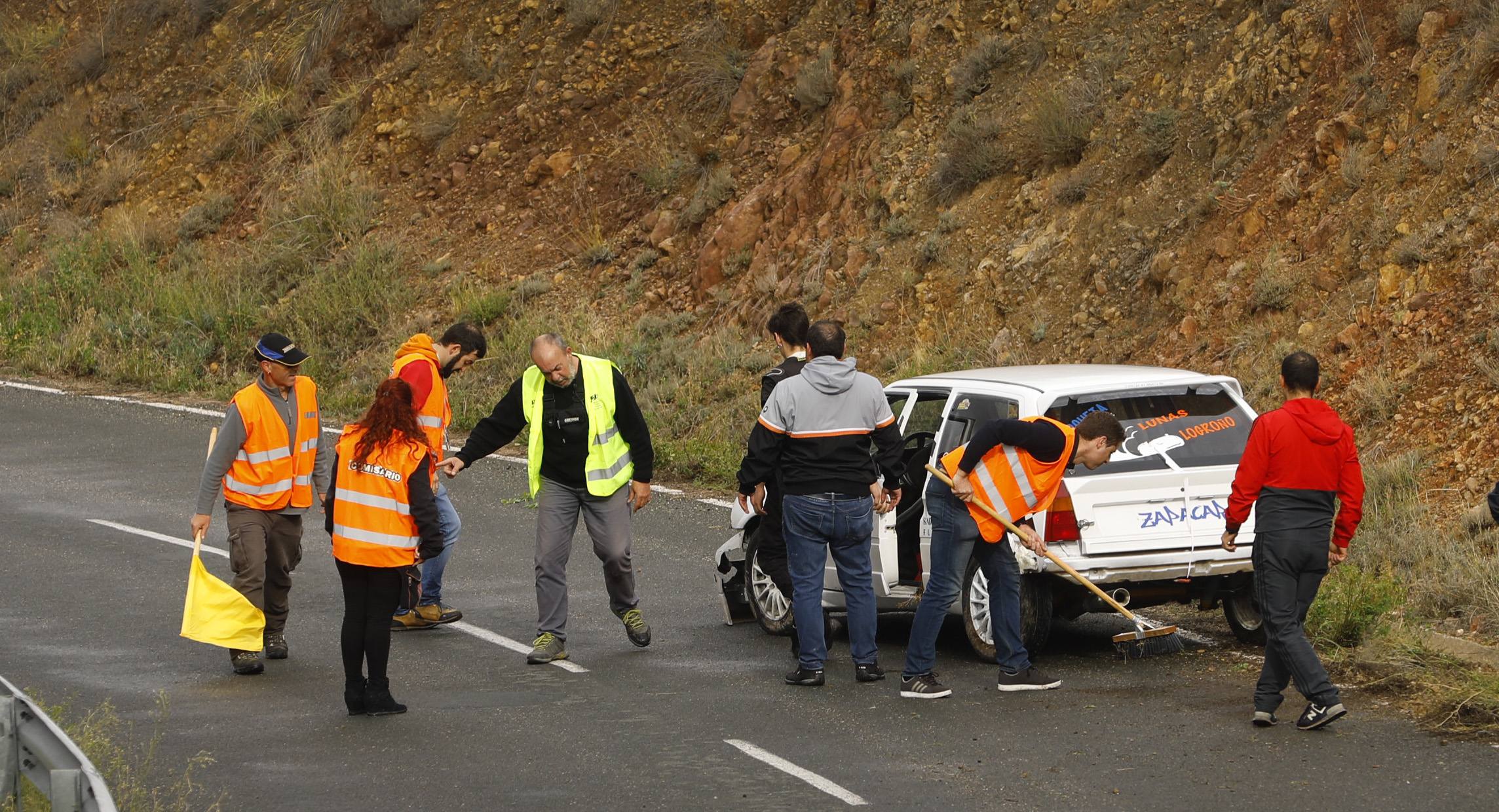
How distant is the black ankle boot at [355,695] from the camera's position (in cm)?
866

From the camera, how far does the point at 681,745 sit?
8016 millimetres

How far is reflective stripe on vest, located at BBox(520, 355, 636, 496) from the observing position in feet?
31.9

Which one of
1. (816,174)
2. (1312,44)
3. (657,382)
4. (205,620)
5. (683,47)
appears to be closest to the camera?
(205,620)

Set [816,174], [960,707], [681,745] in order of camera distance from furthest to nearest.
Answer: [816,174] < [960,707] < [681,745]

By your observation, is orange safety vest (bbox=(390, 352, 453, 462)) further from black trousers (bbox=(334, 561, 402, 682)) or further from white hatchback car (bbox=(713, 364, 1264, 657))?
white hatchback car (bbox=(713, 364, 1264, 657))

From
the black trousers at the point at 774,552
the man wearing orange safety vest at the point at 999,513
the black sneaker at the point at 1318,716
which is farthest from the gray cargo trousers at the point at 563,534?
the black sneaker at the point at 1318,716

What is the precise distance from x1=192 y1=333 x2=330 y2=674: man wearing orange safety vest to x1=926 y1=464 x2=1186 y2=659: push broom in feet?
11.6

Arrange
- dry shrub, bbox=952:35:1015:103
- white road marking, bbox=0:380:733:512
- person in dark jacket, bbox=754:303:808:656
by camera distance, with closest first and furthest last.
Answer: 1. person in dark jacket, bbox=754:303:808:656
2. white road marking, bbox=0:380:733:512
3. dry shrub, bbox=952:35:1015:103

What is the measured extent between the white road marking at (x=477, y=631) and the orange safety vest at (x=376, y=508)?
1550 mm

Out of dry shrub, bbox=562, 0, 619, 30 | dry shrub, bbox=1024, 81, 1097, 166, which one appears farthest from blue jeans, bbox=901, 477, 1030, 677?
dry shrub, bbox=562, 0, 619, 30

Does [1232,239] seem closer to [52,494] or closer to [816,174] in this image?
[816,174]

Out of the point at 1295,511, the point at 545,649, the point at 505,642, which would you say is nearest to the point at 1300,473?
the point at 1295,511

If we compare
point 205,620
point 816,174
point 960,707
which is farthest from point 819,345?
point 816,174

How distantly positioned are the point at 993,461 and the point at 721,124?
59.0ft
